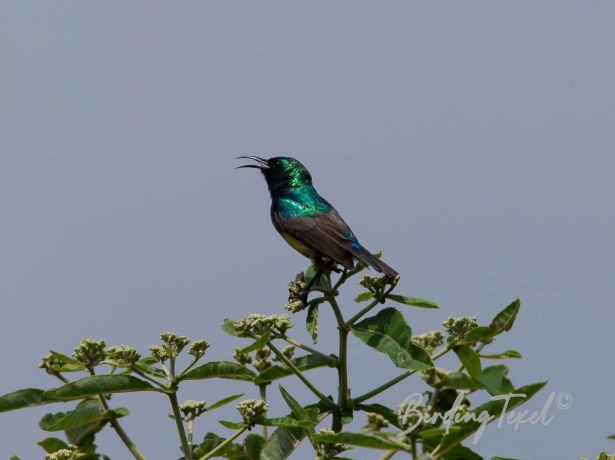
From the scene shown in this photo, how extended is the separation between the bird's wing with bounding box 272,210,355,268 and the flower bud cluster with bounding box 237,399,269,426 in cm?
216

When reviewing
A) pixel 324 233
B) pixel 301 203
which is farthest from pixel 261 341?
pixel 301 203

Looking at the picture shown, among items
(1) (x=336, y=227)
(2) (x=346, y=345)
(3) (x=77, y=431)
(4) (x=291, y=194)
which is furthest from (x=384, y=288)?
(4) (x=291, y=194)

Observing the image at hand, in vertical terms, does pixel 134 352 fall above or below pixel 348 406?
above

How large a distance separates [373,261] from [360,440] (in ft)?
8.05

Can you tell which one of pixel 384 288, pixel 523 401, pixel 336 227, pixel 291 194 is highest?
pixel 291 194

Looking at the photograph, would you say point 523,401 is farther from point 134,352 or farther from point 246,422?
point 134,352

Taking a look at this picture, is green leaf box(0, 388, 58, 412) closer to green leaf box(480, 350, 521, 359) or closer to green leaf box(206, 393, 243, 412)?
green leaf box(206, 393, 243, 412)

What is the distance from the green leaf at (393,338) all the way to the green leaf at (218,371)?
0.76 metres

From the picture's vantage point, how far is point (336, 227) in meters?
8.60

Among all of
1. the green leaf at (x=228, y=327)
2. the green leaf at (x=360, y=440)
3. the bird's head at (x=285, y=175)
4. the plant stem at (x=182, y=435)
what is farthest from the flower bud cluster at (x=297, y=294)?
the bird's head at (x=285, y=175)

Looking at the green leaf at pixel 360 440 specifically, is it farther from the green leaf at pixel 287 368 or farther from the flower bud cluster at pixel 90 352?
the flower bud cluster at pixel 90 352

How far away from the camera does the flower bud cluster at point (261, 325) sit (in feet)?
18.7

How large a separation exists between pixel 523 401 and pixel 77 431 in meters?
2.78

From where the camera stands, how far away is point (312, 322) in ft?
19.9
